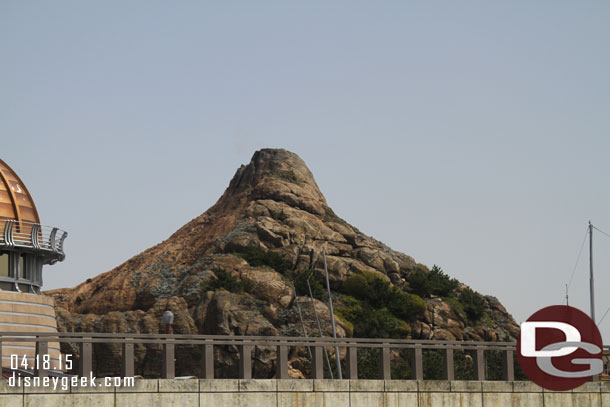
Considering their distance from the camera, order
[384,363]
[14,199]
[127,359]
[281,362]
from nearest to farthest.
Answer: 1. [127,359]
2. [281,362]
3. [384,363]
4. [14,199]

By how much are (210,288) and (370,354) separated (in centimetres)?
1741

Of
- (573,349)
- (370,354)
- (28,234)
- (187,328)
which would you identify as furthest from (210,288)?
(573,349)

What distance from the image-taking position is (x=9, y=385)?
80.1 feet

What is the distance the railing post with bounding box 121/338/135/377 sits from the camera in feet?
86.4

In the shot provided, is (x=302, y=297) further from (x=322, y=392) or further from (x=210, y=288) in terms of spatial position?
(x=322, y=392)

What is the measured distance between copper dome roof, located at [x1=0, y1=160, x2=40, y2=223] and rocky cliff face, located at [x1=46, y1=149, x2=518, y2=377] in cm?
2070

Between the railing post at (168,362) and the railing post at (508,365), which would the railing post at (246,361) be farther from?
the railing post at (508,365)

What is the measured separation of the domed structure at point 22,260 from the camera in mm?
56250

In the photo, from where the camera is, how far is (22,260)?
58688 millimetres

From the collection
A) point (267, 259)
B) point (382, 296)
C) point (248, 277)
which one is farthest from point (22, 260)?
point (382, 296)

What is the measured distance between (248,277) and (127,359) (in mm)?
61045

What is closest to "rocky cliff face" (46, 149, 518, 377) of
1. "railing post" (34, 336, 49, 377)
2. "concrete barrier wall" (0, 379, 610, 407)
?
"concrete barrier wall" (0, 379, 610, 407)

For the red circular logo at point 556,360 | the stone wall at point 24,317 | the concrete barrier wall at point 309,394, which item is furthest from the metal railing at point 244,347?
the stone wall at point 24,317

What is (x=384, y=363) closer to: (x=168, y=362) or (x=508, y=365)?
(x=508, y=365)
